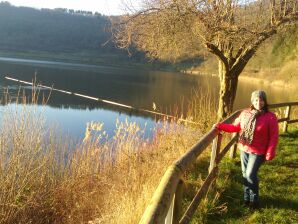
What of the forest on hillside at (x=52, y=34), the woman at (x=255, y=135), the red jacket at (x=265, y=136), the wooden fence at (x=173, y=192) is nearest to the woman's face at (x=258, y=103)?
the woman at (x=255, y=135)

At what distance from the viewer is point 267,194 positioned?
653 centimetres

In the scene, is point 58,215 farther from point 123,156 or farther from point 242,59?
point 242,59

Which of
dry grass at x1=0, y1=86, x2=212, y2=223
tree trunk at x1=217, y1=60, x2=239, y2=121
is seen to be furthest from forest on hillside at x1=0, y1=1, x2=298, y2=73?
dry grass at x1=0, y1=86, x2=212, y2=223

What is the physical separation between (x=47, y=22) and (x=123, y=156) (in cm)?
18292

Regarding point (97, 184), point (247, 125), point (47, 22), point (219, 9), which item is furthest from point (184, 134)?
point (47, 22)

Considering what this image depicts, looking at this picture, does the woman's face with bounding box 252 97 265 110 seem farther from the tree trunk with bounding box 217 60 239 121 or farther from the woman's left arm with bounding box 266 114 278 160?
the tree trunk with bounding box 217 60 239 121

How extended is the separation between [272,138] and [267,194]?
1.27 meters

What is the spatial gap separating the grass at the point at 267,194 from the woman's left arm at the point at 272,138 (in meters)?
0.76

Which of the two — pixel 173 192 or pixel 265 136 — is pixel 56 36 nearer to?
pixel 265 136

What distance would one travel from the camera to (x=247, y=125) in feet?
Result: 18.7

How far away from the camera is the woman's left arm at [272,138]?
559 centimetres

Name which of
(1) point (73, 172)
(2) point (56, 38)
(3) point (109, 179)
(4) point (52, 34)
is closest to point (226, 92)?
(3) point (109, 179)

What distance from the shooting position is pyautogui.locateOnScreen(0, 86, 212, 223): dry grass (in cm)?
742

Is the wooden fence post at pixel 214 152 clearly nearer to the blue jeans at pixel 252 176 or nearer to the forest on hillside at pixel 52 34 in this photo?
the blue jeans at pixel 252 176
